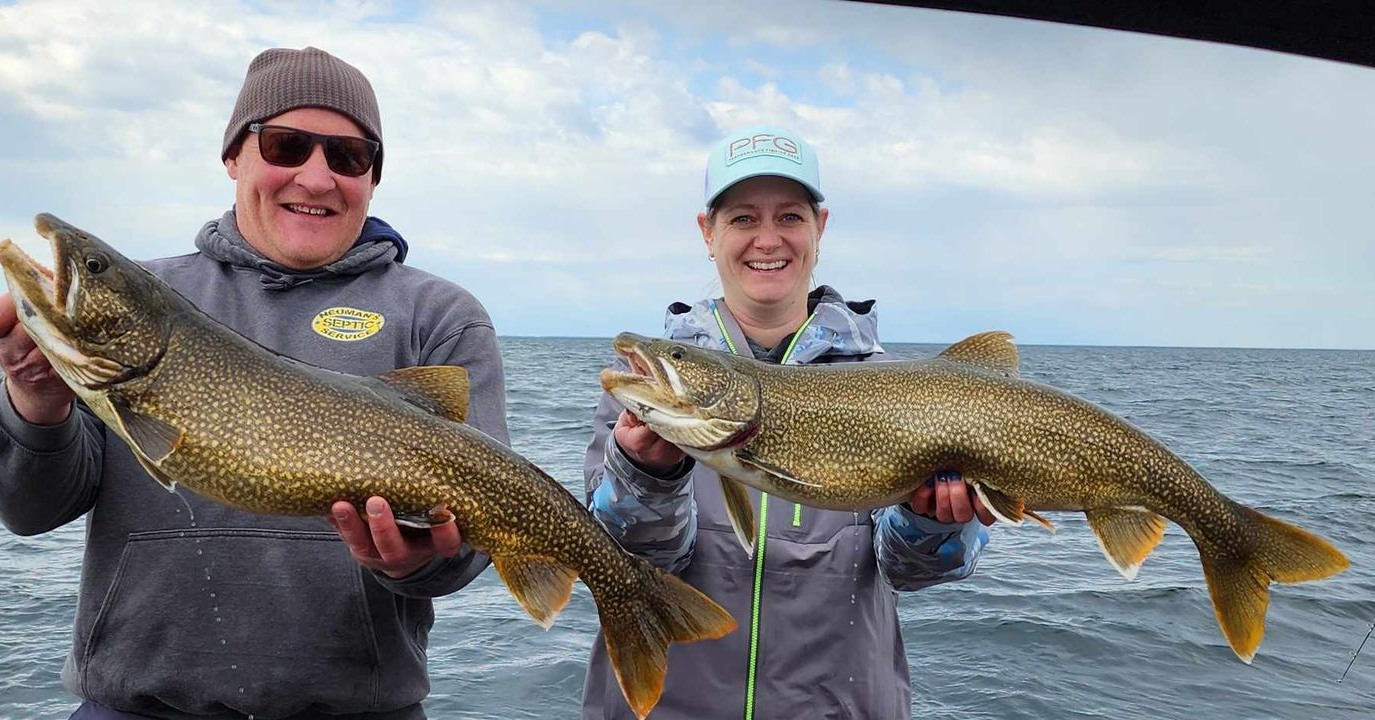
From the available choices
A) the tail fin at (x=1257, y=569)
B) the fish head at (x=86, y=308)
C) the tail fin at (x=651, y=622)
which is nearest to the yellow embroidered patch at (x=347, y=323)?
the fish head at (x=86, y=308)

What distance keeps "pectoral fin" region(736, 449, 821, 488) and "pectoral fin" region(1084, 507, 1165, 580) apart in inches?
43.7

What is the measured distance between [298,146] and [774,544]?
228 cm

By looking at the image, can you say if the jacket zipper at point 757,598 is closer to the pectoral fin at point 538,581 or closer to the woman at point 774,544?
the woman at point 774,544

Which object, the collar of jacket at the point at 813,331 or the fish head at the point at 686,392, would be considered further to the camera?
the collar of jacket at the point at 813,331

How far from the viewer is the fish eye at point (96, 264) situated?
274cm

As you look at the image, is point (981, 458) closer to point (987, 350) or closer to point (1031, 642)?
point (987, 350)

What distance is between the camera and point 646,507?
350 cm

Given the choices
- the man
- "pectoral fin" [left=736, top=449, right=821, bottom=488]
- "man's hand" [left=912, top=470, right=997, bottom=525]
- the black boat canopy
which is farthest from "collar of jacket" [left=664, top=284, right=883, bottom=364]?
the black boat canopy

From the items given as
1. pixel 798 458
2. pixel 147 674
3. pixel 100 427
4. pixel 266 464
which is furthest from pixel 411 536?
pixel 798 458

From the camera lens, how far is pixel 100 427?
127 inches

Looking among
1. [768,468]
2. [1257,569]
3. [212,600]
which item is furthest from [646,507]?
[1257,569]

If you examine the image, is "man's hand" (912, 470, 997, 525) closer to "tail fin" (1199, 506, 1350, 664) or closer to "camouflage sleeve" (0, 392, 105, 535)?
"tail fin" (1199, 506, 1350, 664)

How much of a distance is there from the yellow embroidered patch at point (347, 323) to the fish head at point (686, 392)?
83 cm

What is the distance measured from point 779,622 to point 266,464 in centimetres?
196
